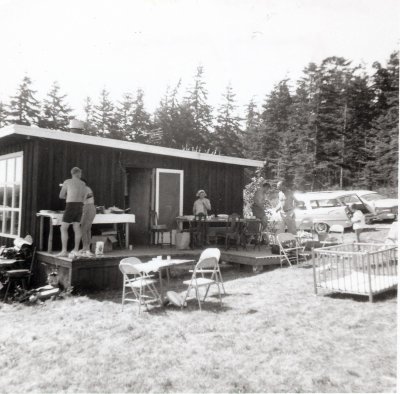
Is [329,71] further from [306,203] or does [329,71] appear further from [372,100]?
[306,203]

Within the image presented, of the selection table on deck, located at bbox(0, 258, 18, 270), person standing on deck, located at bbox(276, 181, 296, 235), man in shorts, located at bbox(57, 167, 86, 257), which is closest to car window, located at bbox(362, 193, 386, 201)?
person standing on deck, located at bbox(276, 181, 296, 235)

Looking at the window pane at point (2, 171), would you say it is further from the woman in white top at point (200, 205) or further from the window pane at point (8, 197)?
the woman in white top at point (200, 205)

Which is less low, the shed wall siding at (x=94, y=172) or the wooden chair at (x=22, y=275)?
the shed wall siding at (x=94, y=172)

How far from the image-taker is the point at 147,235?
34.0 feet

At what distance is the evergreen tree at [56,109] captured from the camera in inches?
1462

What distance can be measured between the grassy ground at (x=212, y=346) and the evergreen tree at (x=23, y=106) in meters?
32.4

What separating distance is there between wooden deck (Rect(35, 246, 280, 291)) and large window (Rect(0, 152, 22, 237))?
1.30 metres

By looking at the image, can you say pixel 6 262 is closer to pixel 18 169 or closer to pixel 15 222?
pixel 15 222

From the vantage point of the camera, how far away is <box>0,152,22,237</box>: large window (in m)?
8.80

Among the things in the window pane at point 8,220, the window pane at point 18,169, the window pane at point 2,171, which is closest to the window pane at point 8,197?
the window pane at point 8,220

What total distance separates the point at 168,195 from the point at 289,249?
3361mm

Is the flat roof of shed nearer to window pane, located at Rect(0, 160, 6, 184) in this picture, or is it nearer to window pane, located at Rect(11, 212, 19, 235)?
window pane, located at Rect(0, 160, 6, 184)

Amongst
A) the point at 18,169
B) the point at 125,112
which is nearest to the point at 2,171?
the point at 18,169

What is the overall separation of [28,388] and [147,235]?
21.5 ft
